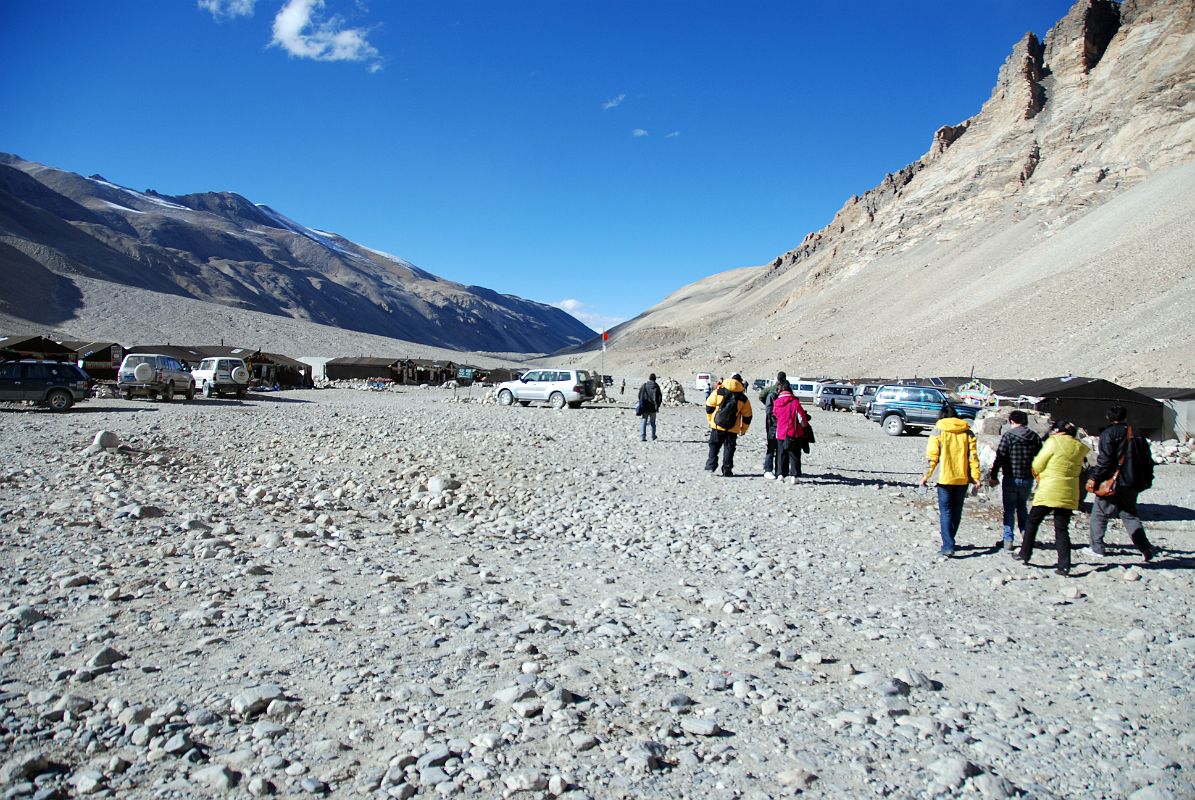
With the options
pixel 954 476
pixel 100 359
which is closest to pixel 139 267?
pixel 100 359

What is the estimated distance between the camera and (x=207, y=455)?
1343cm

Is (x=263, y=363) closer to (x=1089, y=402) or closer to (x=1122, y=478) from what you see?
(x=1089, y=402)

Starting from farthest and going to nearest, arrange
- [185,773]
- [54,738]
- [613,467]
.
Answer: [613,467], [54,738], [185,773]

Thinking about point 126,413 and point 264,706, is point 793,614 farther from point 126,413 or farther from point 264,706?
point 126,413

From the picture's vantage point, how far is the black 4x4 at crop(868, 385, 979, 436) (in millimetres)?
23750

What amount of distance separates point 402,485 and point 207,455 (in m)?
5.21

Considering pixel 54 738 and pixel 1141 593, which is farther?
pixel 1141 593

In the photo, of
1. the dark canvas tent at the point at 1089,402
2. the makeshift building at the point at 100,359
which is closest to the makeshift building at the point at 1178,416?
the dark canvas tent at the point at 1089,402

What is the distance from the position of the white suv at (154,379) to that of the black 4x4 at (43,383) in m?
5.27

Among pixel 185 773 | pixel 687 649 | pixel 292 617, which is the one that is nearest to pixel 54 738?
pixel 185 773

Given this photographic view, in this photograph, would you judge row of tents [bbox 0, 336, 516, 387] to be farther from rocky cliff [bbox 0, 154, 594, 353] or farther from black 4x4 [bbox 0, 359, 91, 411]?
rocky cliff [bbox 0, 154, 594, 353]

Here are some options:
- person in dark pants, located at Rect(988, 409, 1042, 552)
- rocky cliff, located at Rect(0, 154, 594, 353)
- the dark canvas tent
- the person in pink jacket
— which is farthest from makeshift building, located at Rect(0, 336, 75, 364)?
rocky cliff, located at Rect(0, 154, 594, 353)

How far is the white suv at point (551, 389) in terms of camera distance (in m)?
30.4

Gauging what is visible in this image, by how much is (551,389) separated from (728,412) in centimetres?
1881
